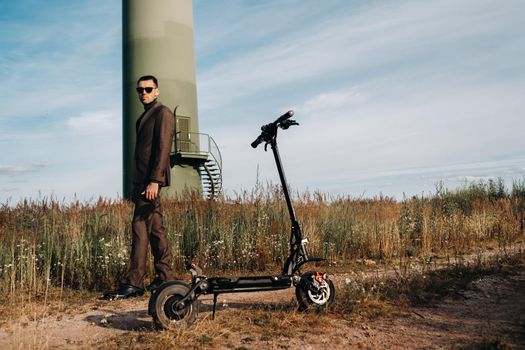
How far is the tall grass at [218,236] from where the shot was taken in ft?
22.1

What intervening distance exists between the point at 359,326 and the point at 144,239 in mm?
2540

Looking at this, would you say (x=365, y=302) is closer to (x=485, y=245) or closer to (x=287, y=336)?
(x=287, y=336)

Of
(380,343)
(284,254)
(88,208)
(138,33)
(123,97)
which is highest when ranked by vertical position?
(138,33)

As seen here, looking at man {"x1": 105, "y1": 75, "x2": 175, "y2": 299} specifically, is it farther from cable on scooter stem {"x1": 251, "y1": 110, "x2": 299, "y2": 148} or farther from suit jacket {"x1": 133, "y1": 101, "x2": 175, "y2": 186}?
cable on scooter stem {"x1": 251, "y1": 110, "x2": 299, "y2": 148}

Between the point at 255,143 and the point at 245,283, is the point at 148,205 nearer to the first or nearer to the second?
the point at 255,143

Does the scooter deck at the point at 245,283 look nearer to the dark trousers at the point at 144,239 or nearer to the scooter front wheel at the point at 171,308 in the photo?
the scooter front wheel at the point at 171,308

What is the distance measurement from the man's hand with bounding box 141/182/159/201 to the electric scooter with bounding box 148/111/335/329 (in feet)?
4.07

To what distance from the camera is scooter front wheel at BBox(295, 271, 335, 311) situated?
14.5ft

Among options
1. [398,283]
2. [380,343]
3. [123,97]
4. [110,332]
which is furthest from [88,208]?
[123,97]

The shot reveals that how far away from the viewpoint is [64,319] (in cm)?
495

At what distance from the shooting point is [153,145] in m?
5.51

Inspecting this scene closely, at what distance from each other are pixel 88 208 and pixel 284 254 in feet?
14.5

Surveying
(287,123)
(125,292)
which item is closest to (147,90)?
(287,123)

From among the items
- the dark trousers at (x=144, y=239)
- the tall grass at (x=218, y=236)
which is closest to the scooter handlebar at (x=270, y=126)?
the dark trousers at (x=144, y=239)
